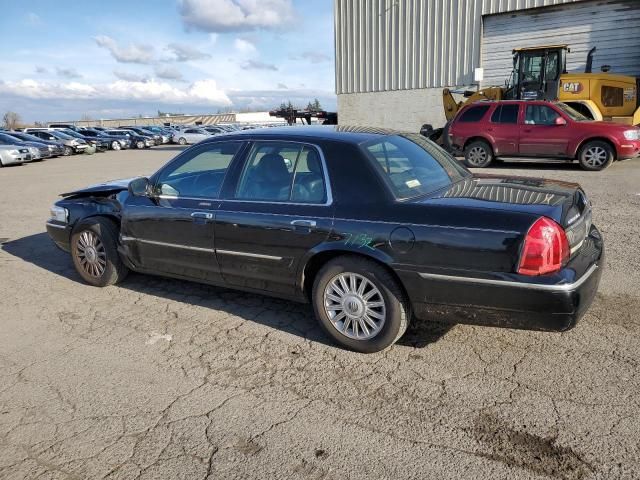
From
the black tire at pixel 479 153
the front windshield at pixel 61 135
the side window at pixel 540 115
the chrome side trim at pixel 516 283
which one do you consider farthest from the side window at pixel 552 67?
the front windshield at pixel 61 135

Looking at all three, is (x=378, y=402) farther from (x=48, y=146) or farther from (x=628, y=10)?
(x=48, y=146)

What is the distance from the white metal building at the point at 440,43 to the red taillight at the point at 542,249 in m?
20.9

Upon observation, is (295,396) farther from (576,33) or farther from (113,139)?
(113,139)

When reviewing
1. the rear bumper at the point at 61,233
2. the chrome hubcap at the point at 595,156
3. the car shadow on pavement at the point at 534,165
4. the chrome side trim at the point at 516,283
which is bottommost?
the car shadow on pavement at the point at 534,165

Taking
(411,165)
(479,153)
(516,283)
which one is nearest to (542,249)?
(516,283)

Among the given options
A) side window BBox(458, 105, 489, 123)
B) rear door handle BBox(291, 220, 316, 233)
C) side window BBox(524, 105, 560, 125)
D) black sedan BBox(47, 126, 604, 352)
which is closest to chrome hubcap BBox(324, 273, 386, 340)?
black sedan BBox(47, 126, 604, 352)

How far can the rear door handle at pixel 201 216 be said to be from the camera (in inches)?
157

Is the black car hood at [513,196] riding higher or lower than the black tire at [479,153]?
higher

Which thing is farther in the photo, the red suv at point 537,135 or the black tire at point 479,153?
the black tire at point 479,153

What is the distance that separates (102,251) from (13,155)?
2051 centimetres

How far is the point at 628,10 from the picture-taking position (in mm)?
18984

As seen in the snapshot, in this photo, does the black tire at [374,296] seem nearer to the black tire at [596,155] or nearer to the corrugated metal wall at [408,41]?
the black tire at [596,155]

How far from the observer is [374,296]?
11.0 feet

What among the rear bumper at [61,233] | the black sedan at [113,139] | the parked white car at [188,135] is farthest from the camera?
the parked white car at [188,135]
